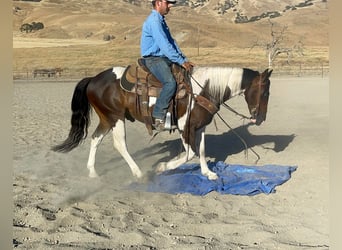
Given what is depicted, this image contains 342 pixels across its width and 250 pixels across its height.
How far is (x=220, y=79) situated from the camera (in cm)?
417

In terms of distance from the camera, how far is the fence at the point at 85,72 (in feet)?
13.3

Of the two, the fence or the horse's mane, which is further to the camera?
the horse's mane

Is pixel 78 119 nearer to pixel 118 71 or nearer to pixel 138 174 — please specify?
pixel 118 71

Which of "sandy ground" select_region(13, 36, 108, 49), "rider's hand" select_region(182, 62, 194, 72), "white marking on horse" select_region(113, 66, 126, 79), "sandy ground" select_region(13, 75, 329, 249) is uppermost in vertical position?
"sandy ground" select_region(13, 36, 108, 49)

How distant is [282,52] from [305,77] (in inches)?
9.1

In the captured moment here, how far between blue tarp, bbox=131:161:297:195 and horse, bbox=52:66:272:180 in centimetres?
5

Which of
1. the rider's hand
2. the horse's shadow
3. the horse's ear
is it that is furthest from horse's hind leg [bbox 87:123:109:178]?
the horse's ear

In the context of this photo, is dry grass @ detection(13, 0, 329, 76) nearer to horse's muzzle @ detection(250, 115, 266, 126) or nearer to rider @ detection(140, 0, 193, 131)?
rider @ detection(140, 0, 193, 131)

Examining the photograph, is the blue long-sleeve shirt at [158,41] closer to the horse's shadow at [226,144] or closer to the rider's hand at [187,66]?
the rider's hand at [187,66]

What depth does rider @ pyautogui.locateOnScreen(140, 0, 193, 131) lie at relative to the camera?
4.04 meters

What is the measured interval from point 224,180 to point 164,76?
0.83 m

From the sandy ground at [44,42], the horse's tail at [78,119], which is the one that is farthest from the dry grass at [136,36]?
the horse's tail at [78,119]

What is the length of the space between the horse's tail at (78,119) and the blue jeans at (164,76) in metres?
0.43

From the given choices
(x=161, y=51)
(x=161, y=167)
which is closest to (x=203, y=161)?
(x=161, y=167)
